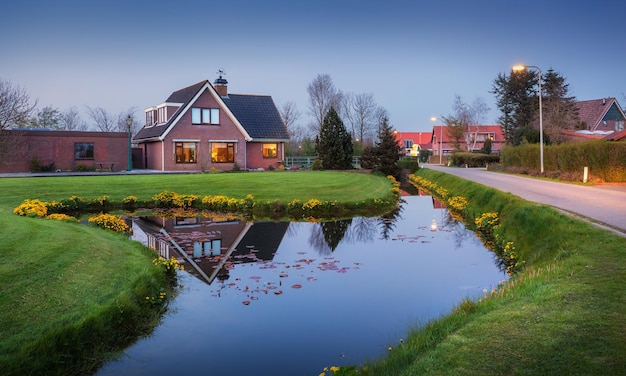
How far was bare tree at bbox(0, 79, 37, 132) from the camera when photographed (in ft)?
85.6

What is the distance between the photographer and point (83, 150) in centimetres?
3853

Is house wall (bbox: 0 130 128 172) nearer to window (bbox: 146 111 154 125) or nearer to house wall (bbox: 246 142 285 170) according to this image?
window (bbox: 146 111 154 125)

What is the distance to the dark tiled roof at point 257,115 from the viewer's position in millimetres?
42594

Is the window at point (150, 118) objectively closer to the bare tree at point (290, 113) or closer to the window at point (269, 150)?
the window at point (269, 150)

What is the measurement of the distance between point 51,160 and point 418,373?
38750mm

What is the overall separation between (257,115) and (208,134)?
6.08 meters

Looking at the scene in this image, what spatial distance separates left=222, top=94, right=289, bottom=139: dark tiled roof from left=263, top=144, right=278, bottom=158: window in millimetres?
896

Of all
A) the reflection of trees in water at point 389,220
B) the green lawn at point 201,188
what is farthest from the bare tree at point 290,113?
the reflection of trees in water at point 389,220

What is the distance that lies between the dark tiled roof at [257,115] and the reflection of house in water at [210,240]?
79.5 feet

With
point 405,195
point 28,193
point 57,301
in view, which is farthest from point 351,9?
point 57,301

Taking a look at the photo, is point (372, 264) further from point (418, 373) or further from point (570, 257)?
point (418, 373)

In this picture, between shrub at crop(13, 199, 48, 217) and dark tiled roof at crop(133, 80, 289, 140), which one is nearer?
shrub at crop(13, 199, 48, 217)

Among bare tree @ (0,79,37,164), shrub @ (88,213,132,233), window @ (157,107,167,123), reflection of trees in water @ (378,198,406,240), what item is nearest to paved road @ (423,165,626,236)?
reflection of trees in water @ (378,198,406,240)

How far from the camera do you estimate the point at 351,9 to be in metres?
28.3
